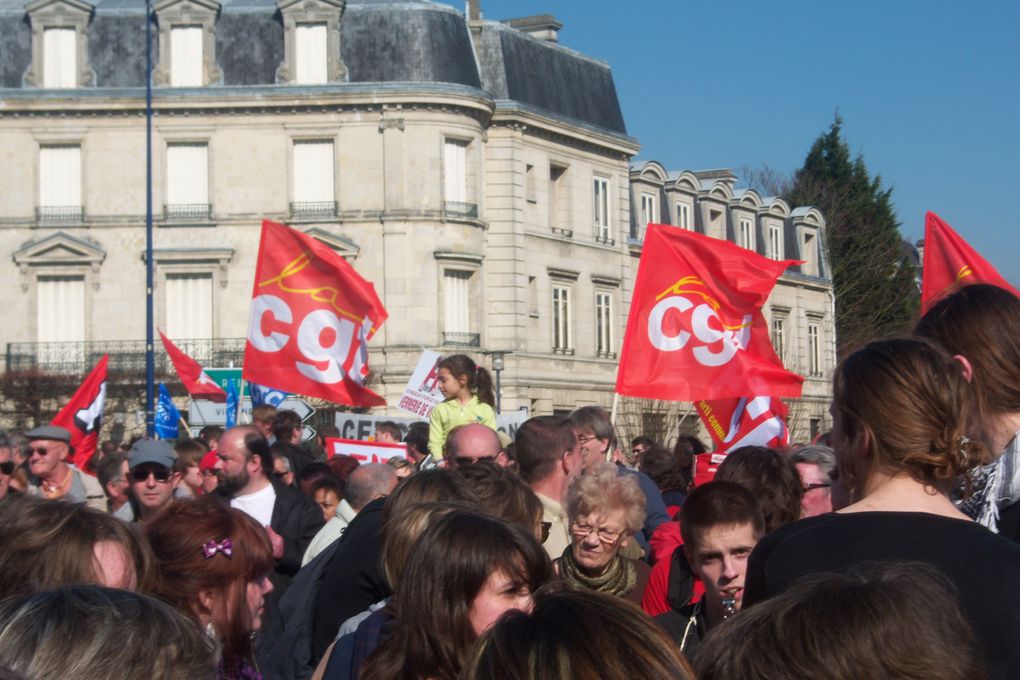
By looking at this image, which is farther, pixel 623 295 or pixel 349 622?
pixel 623 295

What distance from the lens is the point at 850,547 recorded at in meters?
3.27

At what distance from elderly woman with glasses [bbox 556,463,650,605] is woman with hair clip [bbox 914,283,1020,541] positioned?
252 cm

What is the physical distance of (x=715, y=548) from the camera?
5.39 meters

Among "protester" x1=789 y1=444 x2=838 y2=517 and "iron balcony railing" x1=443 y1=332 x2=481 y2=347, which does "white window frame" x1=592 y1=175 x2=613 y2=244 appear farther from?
"protester" x1=789 y1=444 x2=838 y2=517

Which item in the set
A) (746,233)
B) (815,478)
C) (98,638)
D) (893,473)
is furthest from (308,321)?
(746,233)

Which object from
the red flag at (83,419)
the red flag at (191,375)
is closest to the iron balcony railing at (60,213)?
the red flag at (191,375)

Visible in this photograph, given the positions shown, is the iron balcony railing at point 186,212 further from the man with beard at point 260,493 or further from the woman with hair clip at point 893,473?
the woman with hair clip at point 893,473

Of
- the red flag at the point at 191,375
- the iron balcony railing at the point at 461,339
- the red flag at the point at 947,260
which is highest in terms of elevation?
the iron balcony railing at the point at 461,339

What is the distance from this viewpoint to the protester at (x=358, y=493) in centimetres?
748

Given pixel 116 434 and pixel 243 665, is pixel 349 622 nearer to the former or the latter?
pixel 243 665

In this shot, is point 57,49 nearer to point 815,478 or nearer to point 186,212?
point 186,212

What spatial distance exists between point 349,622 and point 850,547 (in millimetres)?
1978

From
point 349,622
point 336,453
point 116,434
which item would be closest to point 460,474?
point 349,622

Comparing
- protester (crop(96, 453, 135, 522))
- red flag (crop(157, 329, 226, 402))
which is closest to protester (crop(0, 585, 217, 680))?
protester (crop(96, 453, 135, 522))
